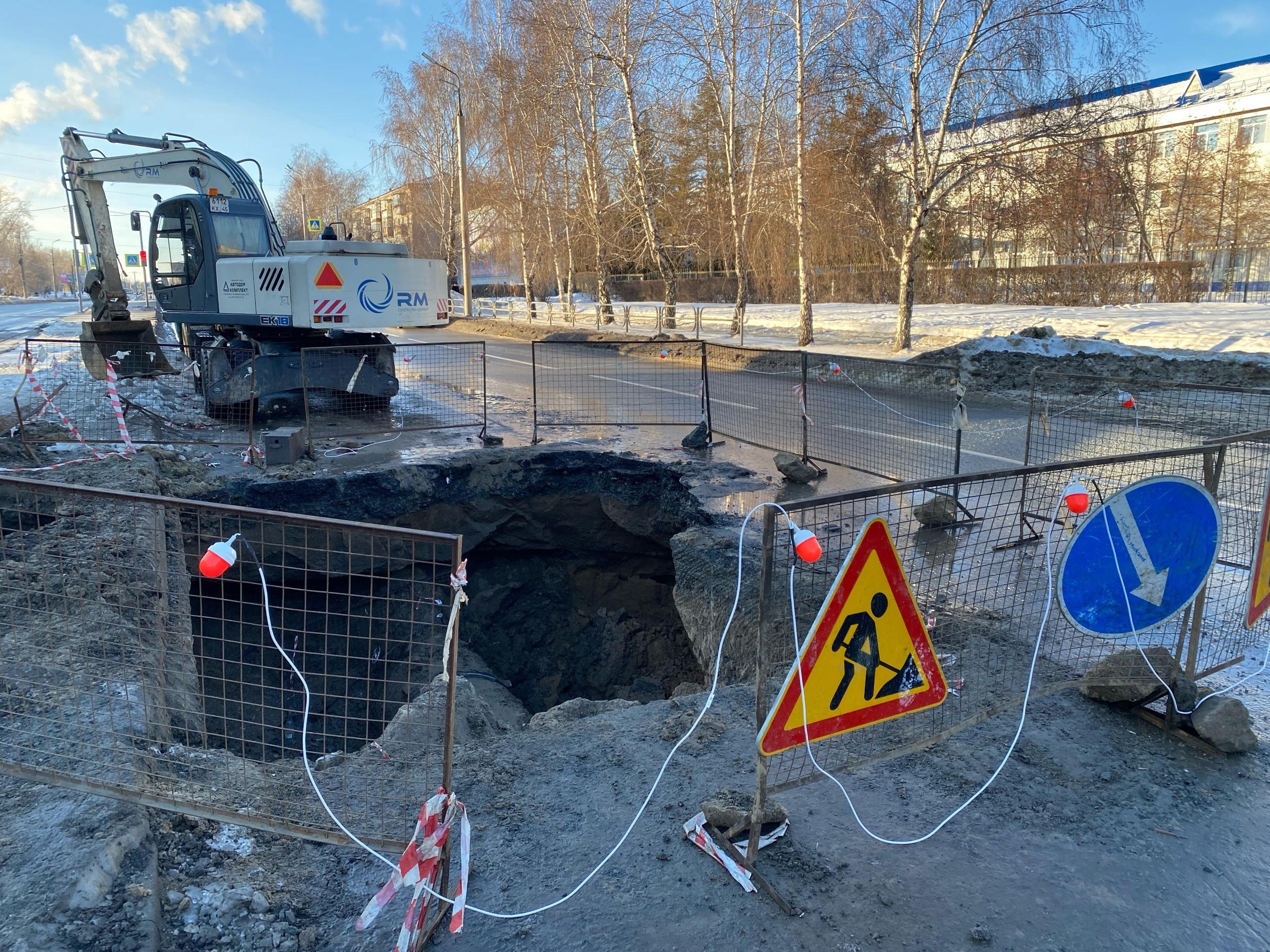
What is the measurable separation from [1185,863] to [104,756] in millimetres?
4545

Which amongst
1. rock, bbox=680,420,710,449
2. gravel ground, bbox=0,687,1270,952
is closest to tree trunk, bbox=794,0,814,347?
rock, bbox=680,420,710,449

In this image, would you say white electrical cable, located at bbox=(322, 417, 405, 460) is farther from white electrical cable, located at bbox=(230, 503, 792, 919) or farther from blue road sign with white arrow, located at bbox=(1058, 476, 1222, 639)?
blue road sign with white arrow, located at bbox=(1058, 476, 1222, 639)

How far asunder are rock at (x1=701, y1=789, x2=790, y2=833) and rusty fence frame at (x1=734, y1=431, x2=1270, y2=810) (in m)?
0.11

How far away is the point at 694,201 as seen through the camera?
32.2 m

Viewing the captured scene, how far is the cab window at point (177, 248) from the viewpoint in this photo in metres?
12.9

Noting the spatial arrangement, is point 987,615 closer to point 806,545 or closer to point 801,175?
point 806,545

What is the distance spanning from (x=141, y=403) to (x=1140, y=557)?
13845 mm

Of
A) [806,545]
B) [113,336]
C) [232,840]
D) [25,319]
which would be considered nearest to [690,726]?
[806,545]

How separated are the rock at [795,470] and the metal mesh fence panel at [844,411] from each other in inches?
17.0

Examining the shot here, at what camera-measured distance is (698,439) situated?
10.4 meters

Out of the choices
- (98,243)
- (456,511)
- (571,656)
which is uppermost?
(98,243)

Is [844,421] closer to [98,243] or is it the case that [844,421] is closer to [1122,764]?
[1122,764]

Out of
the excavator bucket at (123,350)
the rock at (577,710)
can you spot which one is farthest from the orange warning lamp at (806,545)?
the excavator bucket at (123,350)

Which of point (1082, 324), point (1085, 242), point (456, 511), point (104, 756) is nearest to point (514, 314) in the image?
point (1085, 242)
